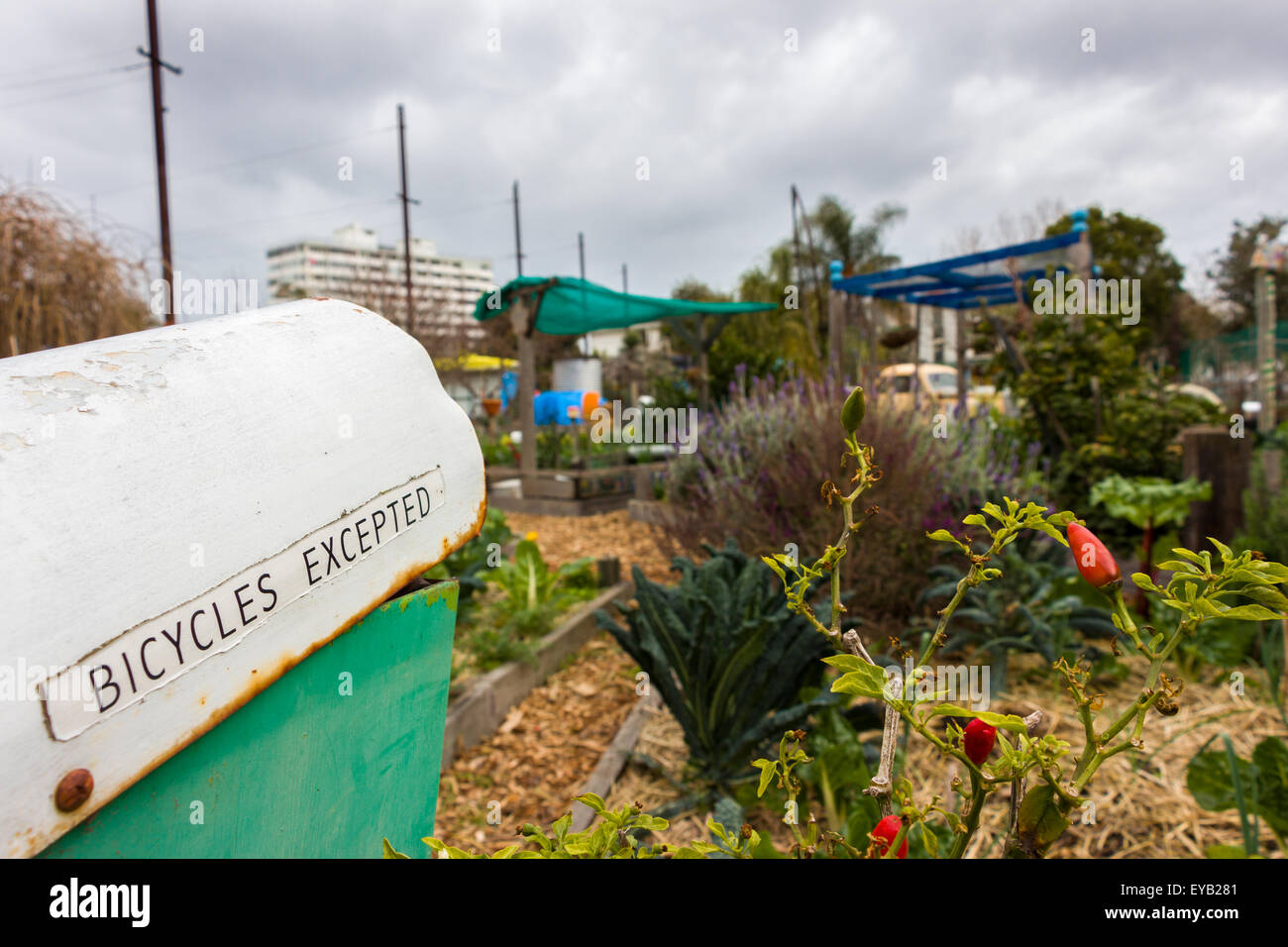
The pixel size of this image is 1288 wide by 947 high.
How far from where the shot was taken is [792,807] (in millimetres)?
716

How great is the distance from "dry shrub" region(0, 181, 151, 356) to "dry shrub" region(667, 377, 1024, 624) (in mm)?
4076

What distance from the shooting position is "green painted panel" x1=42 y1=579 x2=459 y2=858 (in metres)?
0.73

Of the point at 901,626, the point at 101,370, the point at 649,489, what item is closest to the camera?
the point at 101,370

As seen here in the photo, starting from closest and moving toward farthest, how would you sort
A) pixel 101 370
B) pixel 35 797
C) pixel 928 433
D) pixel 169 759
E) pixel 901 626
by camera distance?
pixel 35 797 < pixel 169 759 < pixel 101 370 < pixel 901 626 < pixel 928 433

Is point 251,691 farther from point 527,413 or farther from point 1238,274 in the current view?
point 1238,274

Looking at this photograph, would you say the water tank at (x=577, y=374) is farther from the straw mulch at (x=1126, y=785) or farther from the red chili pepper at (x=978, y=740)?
the red chili pepper at (x=978, y=740)

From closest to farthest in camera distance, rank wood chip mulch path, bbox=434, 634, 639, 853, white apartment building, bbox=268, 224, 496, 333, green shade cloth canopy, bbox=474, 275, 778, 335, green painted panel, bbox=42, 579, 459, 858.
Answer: green painted panel, bbox=42, 579, 459, 858 < wood chip mulch path, bbox=434, 634, 639, 853 < green shade cloth canopy, bbox=474, 275, 778, 335 < white apartment building, bbox=268, 224, 496, 333

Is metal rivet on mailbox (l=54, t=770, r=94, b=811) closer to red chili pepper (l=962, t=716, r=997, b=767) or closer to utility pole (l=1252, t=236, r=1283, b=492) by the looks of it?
red chili pepper (l=962, t=716, r=997, b=767)

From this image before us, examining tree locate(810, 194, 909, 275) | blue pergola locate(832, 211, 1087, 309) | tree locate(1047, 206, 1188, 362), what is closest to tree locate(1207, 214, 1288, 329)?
tree locate(1047, 206, 1188, 362)

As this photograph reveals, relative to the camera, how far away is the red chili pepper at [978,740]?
2.01 feet

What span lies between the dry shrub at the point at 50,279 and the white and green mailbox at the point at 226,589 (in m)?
4.89
